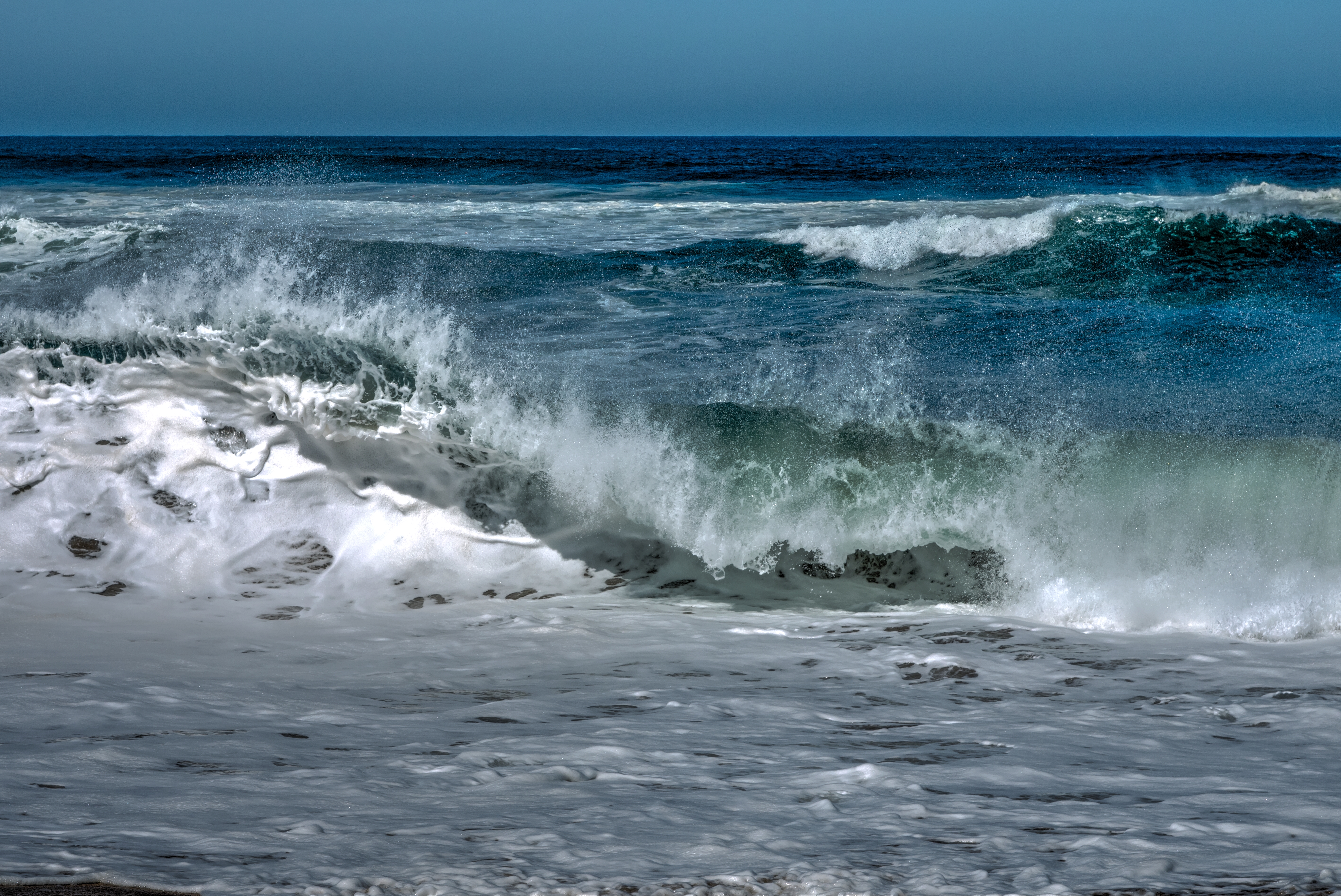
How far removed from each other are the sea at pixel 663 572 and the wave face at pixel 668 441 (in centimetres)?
3

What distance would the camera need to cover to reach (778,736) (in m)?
3.18

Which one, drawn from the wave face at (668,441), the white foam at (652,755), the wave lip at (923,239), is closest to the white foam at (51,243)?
the wave face at (668,441)

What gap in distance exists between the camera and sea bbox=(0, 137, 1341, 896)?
239cm

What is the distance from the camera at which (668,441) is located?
6043 mm

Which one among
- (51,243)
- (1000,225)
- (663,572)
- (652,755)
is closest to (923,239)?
(1000,225)

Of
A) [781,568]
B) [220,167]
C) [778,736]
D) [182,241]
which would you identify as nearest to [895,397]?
[781,568]

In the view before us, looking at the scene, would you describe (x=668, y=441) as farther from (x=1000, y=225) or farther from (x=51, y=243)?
(x=51, y=243)

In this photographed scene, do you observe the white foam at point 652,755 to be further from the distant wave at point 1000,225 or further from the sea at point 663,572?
the distant wave at point 1000,225

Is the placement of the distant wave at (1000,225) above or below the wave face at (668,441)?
above

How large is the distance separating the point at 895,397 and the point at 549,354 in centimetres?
261

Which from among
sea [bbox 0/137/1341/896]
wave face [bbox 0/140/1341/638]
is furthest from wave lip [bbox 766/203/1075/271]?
wave face [bbox 0/140/1341/638]

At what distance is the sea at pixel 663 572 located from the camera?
2387 millimetres

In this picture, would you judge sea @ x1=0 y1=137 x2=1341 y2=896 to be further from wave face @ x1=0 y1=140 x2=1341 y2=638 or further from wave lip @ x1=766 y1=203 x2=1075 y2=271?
wave lip @ x1=766 y1=203 x2=1075 y2=271

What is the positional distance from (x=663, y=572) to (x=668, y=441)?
947 mm
